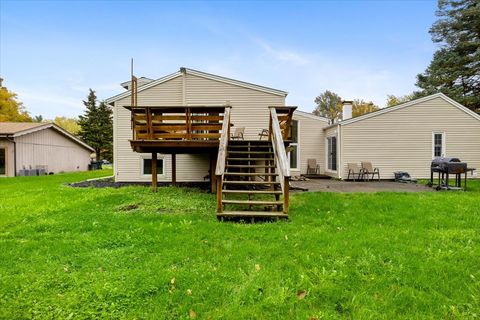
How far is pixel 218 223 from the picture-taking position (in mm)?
4590

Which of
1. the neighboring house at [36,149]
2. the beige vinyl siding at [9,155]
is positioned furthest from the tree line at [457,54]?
the beige vinyl siding at [9,155]

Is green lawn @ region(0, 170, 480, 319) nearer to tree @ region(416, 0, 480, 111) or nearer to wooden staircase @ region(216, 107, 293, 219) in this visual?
wooden staircase @ region(216, 107, 293, 219)

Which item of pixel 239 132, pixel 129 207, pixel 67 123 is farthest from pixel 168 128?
pixel 67 123

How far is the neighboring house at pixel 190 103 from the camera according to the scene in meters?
11.1

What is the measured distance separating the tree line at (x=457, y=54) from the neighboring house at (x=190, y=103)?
18515mm

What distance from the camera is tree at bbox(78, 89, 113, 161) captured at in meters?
33.2

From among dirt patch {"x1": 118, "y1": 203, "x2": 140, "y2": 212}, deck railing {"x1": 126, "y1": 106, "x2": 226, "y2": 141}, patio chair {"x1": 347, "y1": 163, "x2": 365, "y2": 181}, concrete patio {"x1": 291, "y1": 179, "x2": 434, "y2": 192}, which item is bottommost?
dirt patch {"x1": 118, "y1": 203, "x2": 140, "y2": 212}

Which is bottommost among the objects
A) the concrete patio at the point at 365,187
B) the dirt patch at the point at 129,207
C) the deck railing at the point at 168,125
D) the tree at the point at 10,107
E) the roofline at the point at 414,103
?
the dirt patch at the point at 129,207

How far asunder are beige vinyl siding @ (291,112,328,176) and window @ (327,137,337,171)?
0.36m

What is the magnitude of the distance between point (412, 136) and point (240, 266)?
12226 millimetres

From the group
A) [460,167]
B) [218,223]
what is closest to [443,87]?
[460,167]

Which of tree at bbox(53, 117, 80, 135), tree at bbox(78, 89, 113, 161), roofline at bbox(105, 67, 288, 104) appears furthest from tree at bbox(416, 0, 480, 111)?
tree at bbox(53, 117, 80, 135)

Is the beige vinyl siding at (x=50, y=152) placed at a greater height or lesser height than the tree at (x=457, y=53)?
lesser

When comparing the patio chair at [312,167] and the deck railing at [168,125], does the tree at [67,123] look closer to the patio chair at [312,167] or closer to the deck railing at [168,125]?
the patio chair at [312,167]
